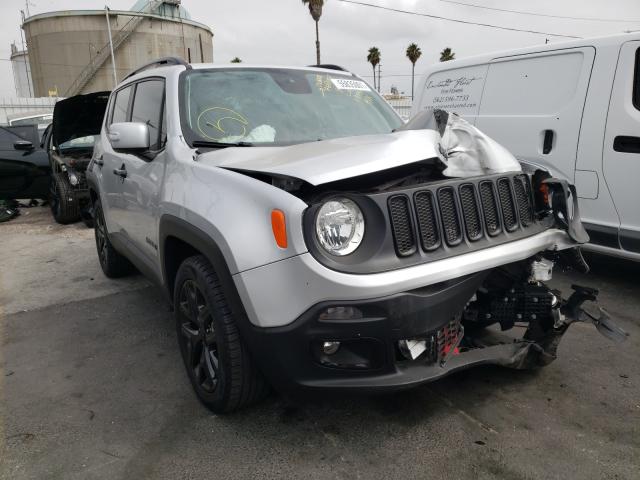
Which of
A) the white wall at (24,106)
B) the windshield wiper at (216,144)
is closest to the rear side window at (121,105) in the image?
the windshield wiper at (216,144)

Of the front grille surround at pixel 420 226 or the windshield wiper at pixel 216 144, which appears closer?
the front grille surround at pixel 420 226

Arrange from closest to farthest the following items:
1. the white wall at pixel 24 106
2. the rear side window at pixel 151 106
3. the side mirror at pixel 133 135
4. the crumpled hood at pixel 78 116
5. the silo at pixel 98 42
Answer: the side mirror at pixel 133 135 < the rear side window at pixel 151 106 < the crumpled hood at pixel 78 116 < the white wall at pixel 24 106 < the silo at pixel 98 42

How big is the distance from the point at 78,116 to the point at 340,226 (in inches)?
287

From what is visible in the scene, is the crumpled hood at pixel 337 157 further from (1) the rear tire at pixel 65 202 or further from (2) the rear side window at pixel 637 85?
(1) the rear tire at pixel 65 202

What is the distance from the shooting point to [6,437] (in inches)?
103

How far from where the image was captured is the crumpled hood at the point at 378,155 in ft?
6.92

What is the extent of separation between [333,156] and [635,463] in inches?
72.4

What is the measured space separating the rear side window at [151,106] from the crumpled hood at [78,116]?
3.56 meters

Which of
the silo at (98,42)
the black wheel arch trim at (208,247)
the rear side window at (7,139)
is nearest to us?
the black wheel arch trim at (208,247)

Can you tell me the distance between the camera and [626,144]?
425cm

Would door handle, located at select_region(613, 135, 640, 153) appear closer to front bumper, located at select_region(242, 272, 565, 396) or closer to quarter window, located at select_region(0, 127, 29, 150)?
front bumper, located at select_region(242, 272, 565, 396)

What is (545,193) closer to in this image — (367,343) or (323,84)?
(367,343)

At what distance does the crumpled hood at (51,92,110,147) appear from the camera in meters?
7.45

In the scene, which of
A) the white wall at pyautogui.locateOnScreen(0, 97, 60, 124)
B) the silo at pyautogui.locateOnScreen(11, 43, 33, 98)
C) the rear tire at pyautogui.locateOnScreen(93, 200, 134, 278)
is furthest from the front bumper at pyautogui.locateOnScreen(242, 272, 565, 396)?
the silo at pyautogui.locateOnScreen(11, 43, 33, 98)
